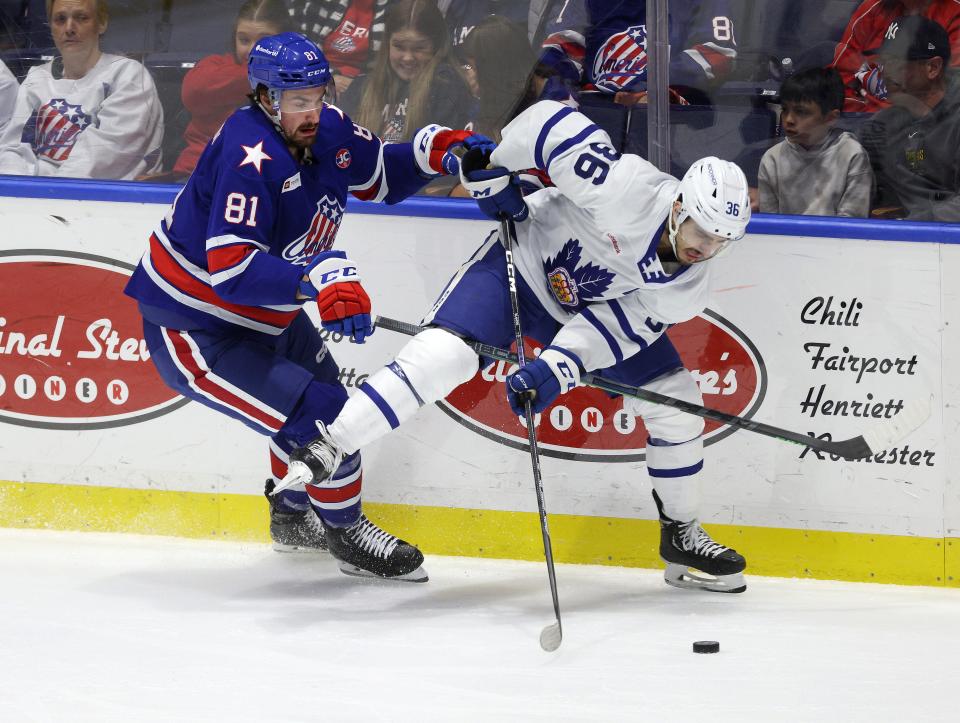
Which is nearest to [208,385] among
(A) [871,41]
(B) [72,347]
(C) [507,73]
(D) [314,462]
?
(D) [314,462]

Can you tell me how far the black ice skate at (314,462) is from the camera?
2822 mm

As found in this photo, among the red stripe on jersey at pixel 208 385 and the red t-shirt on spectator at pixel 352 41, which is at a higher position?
the red t-shirt on spectator at pixel 352 41

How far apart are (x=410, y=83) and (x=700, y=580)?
155cm

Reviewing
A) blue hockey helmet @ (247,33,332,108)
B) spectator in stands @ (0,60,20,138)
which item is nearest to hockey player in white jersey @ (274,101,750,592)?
blue hockey helmet @ (247,33,332,108)

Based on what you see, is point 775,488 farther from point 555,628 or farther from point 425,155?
point 425,155

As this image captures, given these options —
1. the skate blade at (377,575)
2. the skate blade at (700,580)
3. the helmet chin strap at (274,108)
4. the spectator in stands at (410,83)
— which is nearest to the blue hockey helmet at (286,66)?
the helmet chin strap at (274,108)

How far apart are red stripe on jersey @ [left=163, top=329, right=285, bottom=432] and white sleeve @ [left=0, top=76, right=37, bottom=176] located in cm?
91

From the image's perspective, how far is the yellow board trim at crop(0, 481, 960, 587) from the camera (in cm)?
332

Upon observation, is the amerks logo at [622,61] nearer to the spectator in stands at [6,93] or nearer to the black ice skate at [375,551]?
the black ice skate at [375,551]

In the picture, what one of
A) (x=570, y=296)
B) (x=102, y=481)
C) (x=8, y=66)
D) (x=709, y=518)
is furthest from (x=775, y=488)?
(x=8, y=66)

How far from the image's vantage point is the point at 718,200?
2738 millimetres

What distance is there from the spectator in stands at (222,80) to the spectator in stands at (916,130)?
1635 millimetres

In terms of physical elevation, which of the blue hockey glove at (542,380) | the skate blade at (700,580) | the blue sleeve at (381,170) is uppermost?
the blue sleeve at (381,170)

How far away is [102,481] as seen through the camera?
3.63m
